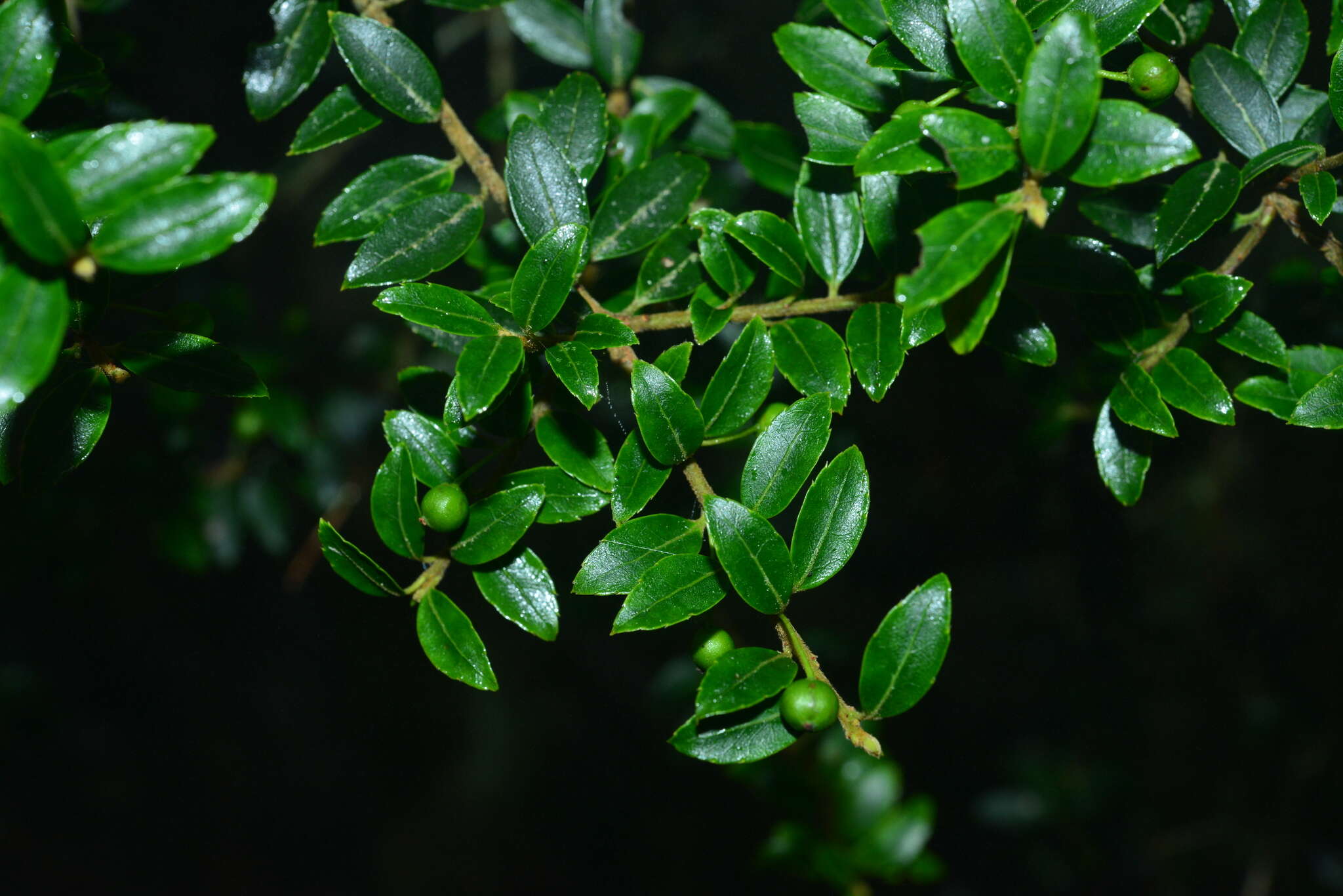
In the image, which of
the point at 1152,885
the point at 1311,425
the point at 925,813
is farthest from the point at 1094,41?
the point at 1152,885

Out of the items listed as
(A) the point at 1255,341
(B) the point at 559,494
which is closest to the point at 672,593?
(B) the point at 559,494

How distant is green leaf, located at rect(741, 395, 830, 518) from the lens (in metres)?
0.76

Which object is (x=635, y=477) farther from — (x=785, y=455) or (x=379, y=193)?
(x=379, y=193)

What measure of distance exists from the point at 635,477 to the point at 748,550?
13 cm

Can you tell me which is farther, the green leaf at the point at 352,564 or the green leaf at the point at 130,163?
the green leaf at the point at 352,564

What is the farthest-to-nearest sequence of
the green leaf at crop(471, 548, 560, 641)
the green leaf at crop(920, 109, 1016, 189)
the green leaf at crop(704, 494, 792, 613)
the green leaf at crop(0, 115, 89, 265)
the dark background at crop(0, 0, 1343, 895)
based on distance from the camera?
1. the dark background at crop(0, 0, 1343, 895)
2. the green leaf at crop(471, 548, 560, 641)
3. the green leaf at crop(704, 494, 792, 613)
4. the green leaf at crop(920, 109, 1016, 189)
5. the green leaf at crop(0, 115, 89, 265)

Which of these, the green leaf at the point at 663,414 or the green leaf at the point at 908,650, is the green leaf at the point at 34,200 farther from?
the green leaf at the point at 908,650

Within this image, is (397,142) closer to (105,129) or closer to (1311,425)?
(105,129)

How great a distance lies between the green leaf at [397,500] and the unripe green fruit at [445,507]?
3cm

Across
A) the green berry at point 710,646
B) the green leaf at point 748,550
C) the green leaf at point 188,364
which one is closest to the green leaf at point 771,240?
the green leaf at point 748,550

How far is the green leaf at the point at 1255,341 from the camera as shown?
81 cm

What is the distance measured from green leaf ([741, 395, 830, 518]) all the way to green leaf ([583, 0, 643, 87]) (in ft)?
2.04

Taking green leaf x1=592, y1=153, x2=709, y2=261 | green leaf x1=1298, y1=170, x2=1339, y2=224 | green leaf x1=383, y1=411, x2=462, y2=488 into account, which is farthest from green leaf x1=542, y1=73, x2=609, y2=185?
green leaf x1=1298, y1=170, x2=1339, y2=224

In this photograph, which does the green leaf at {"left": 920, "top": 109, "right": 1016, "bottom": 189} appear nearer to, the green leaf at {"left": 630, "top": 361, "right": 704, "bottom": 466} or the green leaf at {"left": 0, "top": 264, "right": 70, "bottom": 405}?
the green leaf at {"left": 630, "top": 361, "right": 704, "bottom": 466}
